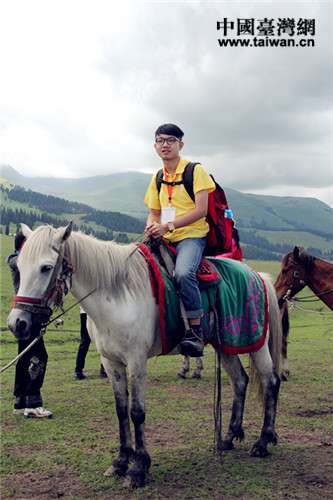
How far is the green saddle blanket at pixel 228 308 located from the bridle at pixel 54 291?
1124 millimetres

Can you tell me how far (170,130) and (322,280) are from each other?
5.75m

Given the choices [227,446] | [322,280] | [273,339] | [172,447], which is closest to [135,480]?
[172,447]

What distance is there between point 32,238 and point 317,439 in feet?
17.4

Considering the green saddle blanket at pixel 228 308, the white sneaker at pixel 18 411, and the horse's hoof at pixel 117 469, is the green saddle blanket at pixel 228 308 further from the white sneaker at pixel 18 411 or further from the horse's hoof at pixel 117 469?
the white sneaker at pixel 18 411

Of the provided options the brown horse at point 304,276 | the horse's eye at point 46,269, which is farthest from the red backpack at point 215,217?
the brown horse at point 304,276

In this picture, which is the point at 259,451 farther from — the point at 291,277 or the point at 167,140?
the point at 291,277

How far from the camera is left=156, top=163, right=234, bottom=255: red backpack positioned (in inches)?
200

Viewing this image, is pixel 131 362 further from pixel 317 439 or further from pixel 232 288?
pixel 317 439

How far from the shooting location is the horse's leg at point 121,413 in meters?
4.79

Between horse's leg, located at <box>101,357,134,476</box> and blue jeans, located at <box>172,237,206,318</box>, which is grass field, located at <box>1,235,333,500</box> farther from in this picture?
blue jeans, located at <box>172,237,206,318</box>

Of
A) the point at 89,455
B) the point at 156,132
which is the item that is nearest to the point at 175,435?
the point at 89,455

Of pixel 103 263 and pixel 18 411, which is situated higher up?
pixel 103 263

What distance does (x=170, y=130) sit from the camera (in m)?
5.12

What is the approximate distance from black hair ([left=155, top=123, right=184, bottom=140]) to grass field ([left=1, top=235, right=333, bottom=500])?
175 inches
